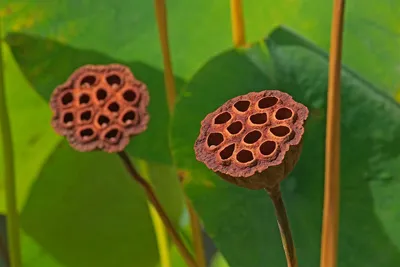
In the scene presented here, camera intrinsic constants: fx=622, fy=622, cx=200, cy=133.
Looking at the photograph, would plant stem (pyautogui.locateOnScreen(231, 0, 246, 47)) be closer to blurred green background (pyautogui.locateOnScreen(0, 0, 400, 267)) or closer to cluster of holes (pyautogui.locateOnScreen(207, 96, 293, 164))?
blurred green background (pyautogui.locateOnScreen(0, 0, 400, 267))

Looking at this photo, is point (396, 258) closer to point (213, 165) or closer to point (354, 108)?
point (354, 108)

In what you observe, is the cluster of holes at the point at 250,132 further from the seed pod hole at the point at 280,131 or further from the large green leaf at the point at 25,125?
the large green leaf at the point at 25,125

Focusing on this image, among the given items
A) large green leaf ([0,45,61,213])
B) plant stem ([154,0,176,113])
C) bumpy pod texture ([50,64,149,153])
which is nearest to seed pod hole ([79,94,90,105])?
bumpy pod texture ([50,64,149,153])

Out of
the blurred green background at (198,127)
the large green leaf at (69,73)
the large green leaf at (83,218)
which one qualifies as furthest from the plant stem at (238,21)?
the large green leaf at (83,218)

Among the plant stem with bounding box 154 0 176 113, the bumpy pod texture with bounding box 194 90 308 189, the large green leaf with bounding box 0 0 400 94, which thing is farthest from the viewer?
the large green leaf with bounding box 0 0 400 94

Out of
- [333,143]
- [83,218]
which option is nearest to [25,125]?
[83,218]

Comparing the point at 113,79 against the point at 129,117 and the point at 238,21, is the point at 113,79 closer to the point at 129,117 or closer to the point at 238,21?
the point at 129,117

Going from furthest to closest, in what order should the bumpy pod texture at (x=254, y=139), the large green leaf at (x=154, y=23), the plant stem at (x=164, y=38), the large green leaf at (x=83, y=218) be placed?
1. the large green leaf at (x=83, y=218)
2. the large green leaf at (x=154, y=23)
3. the plant stem at (x=164, y=38)
4. the bumpy pod texture at (x=254, y=139)
